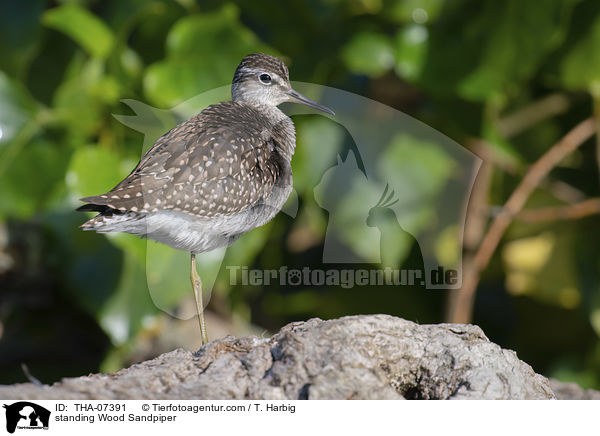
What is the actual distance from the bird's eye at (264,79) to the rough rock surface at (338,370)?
0.38m

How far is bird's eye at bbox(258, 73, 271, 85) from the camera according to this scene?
1.05 m

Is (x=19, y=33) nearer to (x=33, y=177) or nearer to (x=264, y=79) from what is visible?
(x=33, y=177)

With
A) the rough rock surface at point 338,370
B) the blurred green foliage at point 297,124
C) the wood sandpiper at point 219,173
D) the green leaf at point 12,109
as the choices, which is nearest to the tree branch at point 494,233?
the blurred green foliage at point 297,124

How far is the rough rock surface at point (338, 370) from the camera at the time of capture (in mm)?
923

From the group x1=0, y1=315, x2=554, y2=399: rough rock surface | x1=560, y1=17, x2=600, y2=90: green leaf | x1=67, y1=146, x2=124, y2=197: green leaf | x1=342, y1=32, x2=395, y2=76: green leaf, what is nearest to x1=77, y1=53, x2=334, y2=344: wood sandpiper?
x1=0, y1=315, x2=554, y2=399: rough rock surface

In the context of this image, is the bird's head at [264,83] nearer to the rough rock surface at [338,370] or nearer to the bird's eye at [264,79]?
the bird's eye at [264,79]

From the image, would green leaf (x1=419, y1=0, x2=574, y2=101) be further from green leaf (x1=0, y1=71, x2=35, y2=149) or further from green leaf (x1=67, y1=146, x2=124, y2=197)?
green leaf (x1=0, y1=71, x2=35, y2=149)

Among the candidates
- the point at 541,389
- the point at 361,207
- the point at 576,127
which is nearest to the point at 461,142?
the point at 576,127

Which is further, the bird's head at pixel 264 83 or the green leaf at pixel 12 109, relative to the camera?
the green leaf at pixel 12 109

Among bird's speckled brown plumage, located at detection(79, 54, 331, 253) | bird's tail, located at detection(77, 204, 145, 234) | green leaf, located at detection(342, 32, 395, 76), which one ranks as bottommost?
bird's tail, located at detection(77, 204, 145, 234)

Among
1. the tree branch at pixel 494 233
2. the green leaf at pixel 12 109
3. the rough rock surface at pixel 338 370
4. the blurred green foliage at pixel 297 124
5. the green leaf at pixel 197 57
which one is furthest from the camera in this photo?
the tree branch at pixel 494 233

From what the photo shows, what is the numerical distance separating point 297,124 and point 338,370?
0.60 metres

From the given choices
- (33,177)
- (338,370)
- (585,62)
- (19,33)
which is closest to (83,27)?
(19,33)
